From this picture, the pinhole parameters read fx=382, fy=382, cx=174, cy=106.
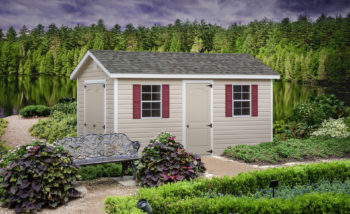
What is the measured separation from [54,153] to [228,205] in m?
3.41

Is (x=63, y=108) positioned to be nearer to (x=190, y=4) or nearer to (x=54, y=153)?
(x=54, y=153)

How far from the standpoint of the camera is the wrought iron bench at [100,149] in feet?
25.8

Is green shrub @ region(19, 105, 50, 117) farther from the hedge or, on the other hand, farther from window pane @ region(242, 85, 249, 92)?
the hedge

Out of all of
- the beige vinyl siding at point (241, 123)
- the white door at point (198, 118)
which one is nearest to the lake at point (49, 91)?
the beige vinyl siding at point (241, 123)

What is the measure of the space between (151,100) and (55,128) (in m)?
8.29

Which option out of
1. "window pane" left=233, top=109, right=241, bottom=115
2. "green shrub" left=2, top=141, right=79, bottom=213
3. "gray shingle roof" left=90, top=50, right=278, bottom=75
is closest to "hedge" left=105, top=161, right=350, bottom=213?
"green shrub" left=2, top=141, right=79, bottom=213

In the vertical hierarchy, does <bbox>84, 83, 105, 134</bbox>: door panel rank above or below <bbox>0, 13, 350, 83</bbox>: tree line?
below

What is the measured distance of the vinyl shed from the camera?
37.0 feet

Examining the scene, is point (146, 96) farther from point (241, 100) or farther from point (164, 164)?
point (164, 164)

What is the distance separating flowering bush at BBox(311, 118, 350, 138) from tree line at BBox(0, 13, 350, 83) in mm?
15309

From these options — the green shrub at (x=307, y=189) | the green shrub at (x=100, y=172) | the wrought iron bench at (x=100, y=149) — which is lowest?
the green shrub at (x=100, y=172)

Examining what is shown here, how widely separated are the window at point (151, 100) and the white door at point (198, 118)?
95cm

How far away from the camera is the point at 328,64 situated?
1240 inches

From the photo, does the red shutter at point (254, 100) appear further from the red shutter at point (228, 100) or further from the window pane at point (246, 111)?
the red shutter at point (228, 100)
